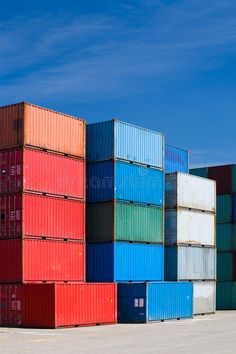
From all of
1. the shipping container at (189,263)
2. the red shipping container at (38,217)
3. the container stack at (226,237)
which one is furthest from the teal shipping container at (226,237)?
the red shipping container at (38,217)

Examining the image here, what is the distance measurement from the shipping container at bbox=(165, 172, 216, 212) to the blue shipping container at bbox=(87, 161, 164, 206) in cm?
293

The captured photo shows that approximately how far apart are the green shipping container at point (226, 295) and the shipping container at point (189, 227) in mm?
8171

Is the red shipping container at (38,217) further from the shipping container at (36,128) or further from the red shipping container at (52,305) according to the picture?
the red shipping container at (52,305)

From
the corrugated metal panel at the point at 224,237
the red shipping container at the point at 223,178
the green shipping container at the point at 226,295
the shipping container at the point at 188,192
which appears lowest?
the green shipping container at the point at 226,295

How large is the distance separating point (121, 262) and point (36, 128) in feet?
32.5

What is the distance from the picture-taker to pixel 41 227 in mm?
38531

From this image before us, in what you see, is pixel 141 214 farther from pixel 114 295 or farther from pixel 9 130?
pixel 9 130

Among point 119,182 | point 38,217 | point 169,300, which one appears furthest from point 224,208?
point 38,217

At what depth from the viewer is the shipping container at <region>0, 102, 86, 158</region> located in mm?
37969

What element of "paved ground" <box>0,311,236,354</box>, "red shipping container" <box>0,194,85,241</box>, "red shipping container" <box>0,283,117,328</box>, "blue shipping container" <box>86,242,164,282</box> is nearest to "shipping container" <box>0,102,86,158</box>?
"red shipping container" <box>0,194,85,241</box>

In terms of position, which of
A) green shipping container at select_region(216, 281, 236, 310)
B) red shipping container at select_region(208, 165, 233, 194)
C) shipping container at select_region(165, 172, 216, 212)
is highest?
red shipping container at select_region(208, 165, 233, 194)

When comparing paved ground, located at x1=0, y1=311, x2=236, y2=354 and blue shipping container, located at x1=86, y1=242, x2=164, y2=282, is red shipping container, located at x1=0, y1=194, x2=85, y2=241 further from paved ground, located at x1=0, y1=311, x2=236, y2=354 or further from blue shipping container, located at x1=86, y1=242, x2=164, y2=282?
paved ground, located at x1=0, y1=311, x2=236, y2=354

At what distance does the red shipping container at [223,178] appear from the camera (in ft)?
194

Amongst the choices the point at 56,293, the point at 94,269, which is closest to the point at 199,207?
the point at 94,269
